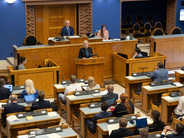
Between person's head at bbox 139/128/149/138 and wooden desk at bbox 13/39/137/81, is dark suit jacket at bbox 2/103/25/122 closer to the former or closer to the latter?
person's head at bbox 139/128/149/138

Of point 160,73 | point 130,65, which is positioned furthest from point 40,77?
point 160,73

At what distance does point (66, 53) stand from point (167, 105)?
424 cm

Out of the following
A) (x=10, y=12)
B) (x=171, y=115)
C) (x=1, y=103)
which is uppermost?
(x=10, y=12)

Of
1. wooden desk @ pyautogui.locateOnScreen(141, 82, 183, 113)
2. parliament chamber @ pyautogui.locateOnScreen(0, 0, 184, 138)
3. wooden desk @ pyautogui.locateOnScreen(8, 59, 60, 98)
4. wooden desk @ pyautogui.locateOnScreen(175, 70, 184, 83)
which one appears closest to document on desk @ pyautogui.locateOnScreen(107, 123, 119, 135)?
parliament chamber @ pyautogui.locateOnScreen(0, 0, 184, 138)

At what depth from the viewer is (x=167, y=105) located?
695 cm

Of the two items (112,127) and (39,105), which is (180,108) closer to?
(112,127)

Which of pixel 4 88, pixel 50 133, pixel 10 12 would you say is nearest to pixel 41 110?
pixel 50 133

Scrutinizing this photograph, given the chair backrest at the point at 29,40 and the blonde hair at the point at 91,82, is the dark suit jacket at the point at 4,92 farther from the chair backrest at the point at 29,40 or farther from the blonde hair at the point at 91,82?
the chair backrest at the point at 29,40

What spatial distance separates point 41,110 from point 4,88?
1.47 metres

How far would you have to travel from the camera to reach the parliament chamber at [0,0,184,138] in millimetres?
5746

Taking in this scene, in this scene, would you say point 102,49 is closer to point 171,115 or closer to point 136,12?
point 171,115

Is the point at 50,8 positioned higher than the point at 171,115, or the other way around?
the point at 50,8

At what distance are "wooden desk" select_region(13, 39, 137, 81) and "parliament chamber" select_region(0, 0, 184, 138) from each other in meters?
0.03

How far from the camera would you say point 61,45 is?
1002 centimetres
